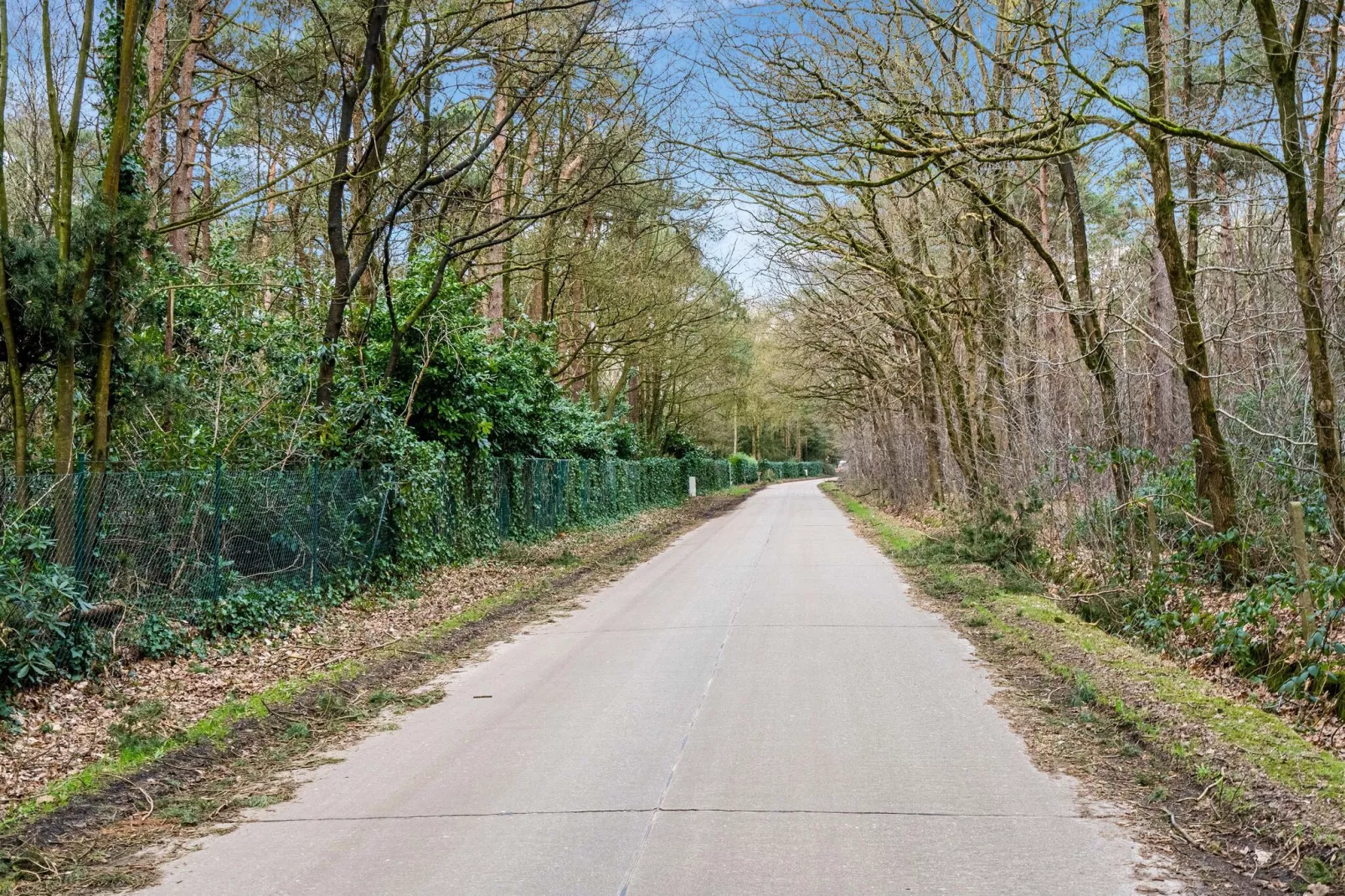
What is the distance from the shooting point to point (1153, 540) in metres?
11.0

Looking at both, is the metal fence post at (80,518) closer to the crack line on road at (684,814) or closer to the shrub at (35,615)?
the shrub at (35,615)

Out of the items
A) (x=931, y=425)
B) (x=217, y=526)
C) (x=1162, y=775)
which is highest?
(x=931, y=425)

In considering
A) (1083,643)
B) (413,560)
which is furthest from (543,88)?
(1083,643)

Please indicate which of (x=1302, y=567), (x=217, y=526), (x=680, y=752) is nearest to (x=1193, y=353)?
(x=1302, y=567)

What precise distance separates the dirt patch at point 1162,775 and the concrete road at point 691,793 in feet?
0.85

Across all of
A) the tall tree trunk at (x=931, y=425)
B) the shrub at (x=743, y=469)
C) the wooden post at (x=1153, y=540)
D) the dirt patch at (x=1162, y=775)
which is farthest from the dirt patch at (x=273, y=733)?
the shrub at (x=743, y=469)

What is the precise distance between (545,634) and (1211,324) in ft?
29.4

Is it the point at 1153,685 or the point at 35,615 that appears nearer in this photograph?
the point at 35,615

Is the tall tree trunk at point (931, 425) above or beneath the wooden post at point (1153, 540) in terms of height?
above

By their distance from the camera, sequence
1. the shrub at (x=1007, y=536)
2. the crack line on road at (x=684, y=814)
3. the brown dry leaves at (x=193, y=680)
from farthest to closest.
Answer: the shrub at (x=1007, y=536)
the brown dry leaves at (x=193, y=680)
the crack line on road at (x=684, y=814)

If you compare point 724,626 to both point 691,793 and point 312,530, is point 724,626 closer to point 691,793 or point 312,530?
point 312,530

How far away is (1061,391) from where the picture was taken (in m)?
14.7

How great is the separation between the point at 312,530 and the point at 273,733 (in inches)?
205

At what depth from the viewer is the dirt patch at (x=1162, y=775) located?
451 cm
